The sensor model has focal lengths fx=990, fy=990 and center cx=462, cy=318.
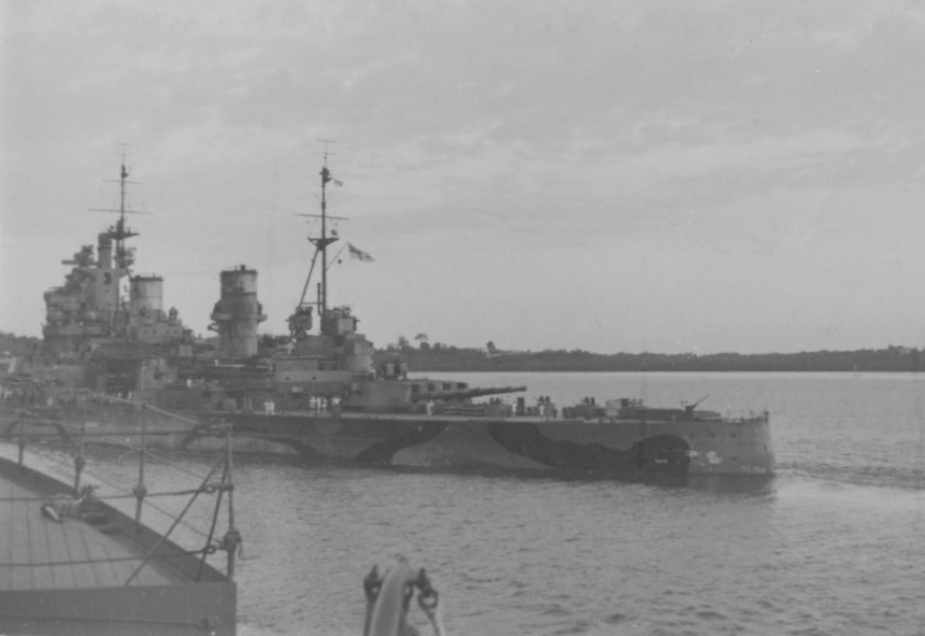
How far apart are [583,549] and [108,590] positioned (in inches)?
485

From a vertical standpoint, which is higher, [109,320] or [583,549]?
[109,320]

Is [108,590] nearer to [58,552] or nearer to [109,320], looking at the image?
[58,552]

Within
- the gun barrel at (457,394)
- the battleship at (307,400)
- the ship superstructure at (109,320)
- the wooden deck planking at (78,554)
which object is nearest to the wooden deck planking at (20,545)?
the wooden deck planking at (78,554)

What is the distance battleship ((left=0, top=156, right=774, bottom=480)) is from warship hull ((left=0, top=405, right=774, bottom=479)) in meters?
0.04

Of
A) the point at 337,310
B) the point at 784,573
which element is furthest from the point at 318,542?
the point at 337,310

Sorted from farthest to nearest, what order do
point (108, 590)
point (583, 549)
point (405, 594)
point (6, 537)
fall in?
point (583, 549), point (6, 537), point (108, 590), point (405, 594)

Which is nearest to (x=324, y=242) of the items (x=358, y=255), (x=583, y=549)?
(x=358, y=255)

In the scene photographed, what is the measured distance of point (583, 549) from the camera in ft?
59.1

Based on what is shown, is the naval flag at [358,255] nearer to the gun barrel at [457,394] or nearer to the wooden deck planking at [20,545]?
the gun barrel at [457,394]

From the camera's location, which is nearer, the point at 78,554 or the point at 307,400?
the point at 78,554

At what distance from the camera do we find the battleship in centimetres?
2873

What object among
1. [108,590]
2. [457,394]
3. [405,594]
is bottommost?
[108,590]

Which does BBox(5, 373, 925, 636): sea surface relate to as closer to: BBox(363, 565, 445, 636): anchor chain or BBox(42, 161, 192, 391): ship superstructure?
BBox(363, 565, 445, 636): anchor chain

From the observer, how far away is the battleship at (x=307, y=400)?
28.7 meters
